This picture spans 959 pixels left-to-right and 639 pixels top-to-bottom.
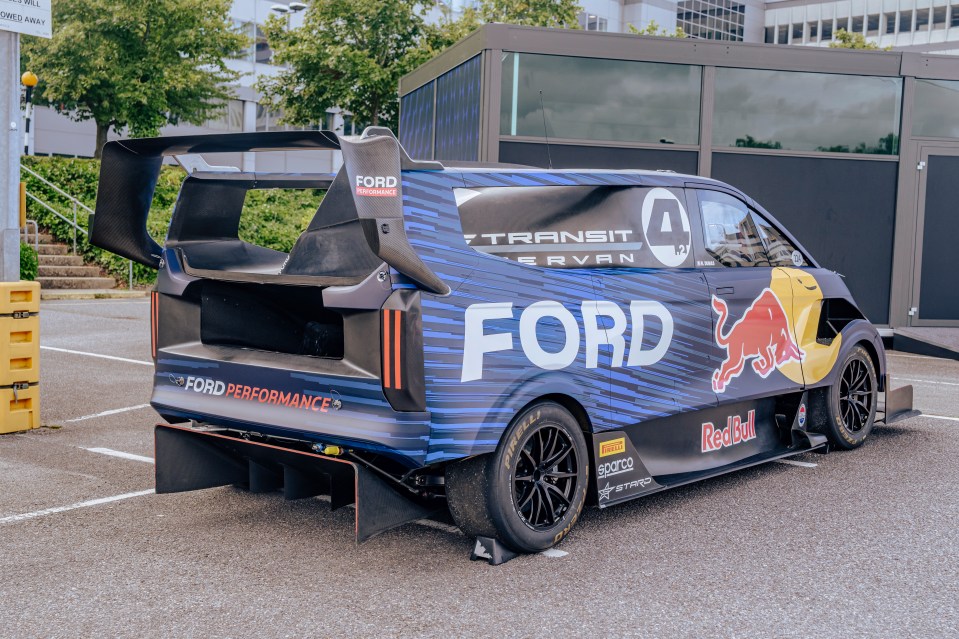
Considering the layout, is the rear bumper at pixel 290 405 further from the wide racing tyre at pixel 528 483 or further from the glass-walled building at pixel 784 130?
the glass-walled building at pixel 784 130

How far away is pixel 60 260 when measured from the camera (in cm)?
2233

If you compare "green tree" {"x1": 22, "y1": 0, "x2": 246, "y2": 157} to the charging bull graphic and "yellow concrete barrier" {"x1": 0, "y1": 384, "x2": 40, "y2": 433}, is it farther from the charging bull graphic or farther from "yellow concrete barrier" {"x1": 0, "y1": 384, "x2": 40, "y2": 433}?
the charging bull graphic

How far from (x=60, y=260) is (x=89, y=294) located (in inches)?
105

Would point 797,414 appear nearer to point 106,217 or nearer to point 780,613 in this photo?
point 780,613

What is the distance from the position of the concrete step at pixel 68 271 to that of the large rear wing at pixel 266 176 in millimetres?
17336

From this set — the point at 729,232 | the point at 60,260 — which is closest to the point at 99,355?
the point at 729,232

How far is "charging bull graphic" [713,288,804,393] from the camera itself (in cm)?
601

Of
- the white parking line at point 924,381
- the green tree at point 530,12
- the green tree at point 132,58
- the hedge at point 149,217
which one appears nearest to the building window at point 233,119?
the green tree at point 132,58

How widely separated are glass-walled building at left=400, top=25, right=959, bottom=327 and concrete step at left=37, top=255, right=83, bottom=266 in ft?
34.8

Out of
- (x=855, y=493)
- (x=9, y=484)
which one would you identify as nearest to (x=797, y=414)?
(x=855, y=493)

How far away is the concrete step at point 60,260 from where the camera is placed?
2195 cm

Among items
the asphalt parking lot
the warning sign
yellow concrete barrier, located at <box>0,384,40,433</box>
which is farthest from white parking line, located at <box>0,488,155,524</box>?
the warning sign

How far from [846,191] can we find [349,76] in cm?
1983

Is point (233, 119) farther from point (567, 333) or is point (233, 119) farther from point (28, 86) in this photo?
point (567, 333)
